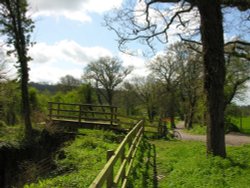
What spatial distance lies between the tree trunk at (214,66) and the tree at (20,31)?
1460cm

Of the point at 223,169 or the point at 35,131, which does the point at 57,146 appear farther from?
the point at 223,169

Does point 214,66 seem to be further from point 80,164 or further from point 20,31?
point 20,31

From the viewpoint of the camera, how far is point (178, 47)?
171 ft

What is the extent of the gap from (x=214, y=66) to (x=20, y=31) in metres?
16.0

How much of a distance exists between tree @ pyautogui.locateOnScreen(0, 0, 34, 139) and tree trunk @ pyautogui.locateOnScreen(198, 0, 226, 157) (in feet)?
47.9

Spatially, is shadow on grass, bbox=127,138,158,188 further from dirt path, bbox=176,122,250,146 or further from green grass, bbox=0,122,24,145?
dirt path, bbox=176,122,250,146

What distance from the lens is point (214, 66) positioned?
45.9 feet

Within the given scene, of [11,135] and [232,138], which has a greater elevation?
[11,135]

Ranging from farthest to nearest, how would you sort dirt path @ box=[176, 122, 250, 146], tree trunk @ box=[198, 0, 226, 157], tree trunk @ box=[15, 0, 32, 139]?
dirt path @ box=[176, 122, 250, 146], tree trunk @ box=[15, 0, 32, 139], tree trunk @ box=[198, 0, 226, 157]

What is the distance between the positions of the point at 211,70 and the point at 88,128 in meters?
14.3

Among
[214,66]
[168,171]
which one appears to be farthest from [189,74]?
[168,171]

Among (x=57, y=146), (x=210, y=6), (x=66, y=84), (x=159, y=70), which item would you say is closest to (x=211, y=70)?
(x=210, y=6)

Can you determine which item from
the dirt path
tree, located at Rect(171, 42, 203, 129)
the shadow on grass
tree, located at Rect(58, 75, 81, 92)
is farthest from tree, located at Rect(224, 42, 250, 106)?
tree, located at Rect(58, 75, 81, 92)

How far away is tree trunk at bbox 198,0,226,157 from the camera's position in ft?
45.7
